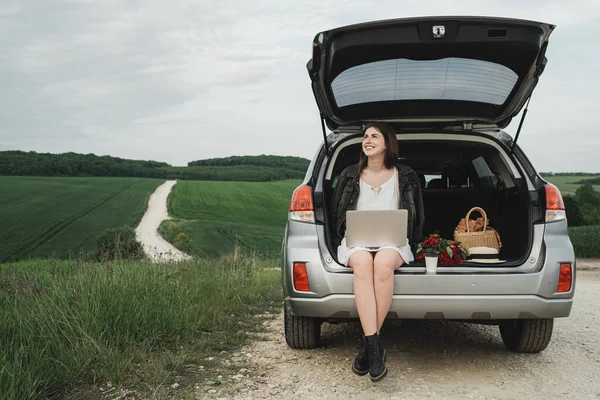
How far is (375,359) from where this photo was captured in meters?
3.88

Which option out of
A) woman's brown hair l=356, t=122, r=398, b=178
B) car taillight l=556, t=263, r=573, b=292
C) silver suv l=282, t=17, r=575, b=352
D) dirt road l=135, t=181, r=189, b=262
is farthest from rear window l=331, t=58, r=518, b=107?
dirt road l=135, t=181, r=189, b=262

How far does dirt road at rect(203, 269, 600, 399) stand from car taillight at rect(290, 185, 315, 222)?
1.02m

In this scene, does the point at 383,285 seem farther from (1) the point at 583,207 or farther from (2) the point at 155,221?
(2) the point at 155,221

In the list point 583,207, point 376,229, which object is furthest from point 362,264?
point 583,207

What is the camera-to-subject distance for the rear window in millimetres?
4164

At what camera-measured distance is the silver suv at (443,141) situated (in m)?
3.88

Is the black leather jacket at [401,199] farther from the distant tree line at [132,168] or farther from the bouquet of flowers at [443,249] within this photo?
the distant tree line at [132,168]

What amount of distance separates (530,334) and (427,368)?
84 cm

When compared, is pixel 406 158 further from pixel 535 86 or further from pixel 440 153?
pixel 535 86

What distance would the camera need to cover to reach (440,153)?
5797 millimetres

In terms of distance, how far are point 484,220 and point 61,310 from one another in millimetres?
3143

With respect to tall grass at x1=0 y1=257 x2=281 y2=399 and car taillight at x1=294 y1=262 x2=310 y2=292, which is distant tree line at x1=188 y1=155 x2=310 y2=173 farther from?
car taillight at x1=294 y1=262 x2=310 y2=292

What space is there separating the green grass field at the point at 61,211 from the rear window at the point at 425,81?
110 ft

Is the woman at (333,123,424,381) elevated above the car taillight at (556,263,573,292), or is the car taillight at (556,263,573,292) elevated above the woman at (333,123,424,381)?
the woman at (333,123,424,381)
